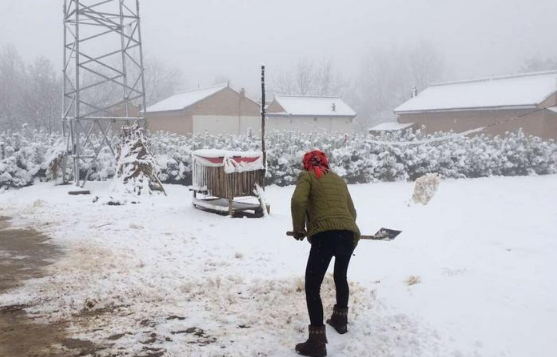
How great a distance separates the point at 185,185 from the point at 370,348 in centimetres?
1377

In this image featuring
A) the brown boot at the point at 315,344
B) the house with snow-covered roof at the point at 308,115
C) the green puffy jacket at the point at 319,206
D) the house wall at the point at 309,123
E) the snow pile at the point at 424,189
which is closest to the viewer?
the brown boot at the point at 315,344

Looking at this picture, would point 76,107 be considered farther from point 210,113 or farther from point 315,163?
point 210,113

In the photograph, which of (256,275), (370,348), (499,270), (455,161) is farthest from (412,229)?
(455,161)

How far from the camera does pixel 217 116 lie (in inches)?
1833

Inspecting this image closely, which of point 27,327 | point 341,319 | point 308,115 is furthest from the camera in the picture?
point 308,115

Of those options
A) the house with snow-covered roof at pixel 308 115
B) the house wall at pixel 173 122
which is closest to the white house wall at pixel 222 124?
the house wall at pixel 173 122

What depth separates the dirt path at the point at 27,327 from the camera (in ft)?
14.4

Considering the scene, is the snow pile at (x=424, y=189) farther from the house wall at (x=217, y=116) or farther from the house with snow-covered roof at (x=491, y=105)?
the house wall at (x=217, y=116)

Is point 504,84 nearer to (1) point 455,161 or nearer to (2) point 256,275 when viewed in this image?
(1) point 455,161

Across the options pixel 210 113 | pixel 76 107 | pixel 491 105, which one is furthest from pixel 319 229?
pixel 210 113

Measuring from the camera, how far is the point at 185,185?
17500 mm

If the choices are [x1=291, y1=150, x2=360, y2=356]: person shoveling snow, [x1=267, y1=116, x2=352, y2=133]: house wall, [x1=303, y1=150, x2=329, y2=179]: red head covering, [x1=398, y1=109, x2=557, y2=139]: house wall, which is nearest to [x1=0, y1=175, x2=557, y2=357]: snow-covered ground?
[x1=291, y1=150, x2=360, y2=356]: person shoveling snow

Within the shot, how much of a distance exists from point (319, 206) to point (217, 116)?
42982 mm

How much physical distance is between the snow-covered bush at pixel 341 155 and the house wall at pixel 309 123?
1084 inches
